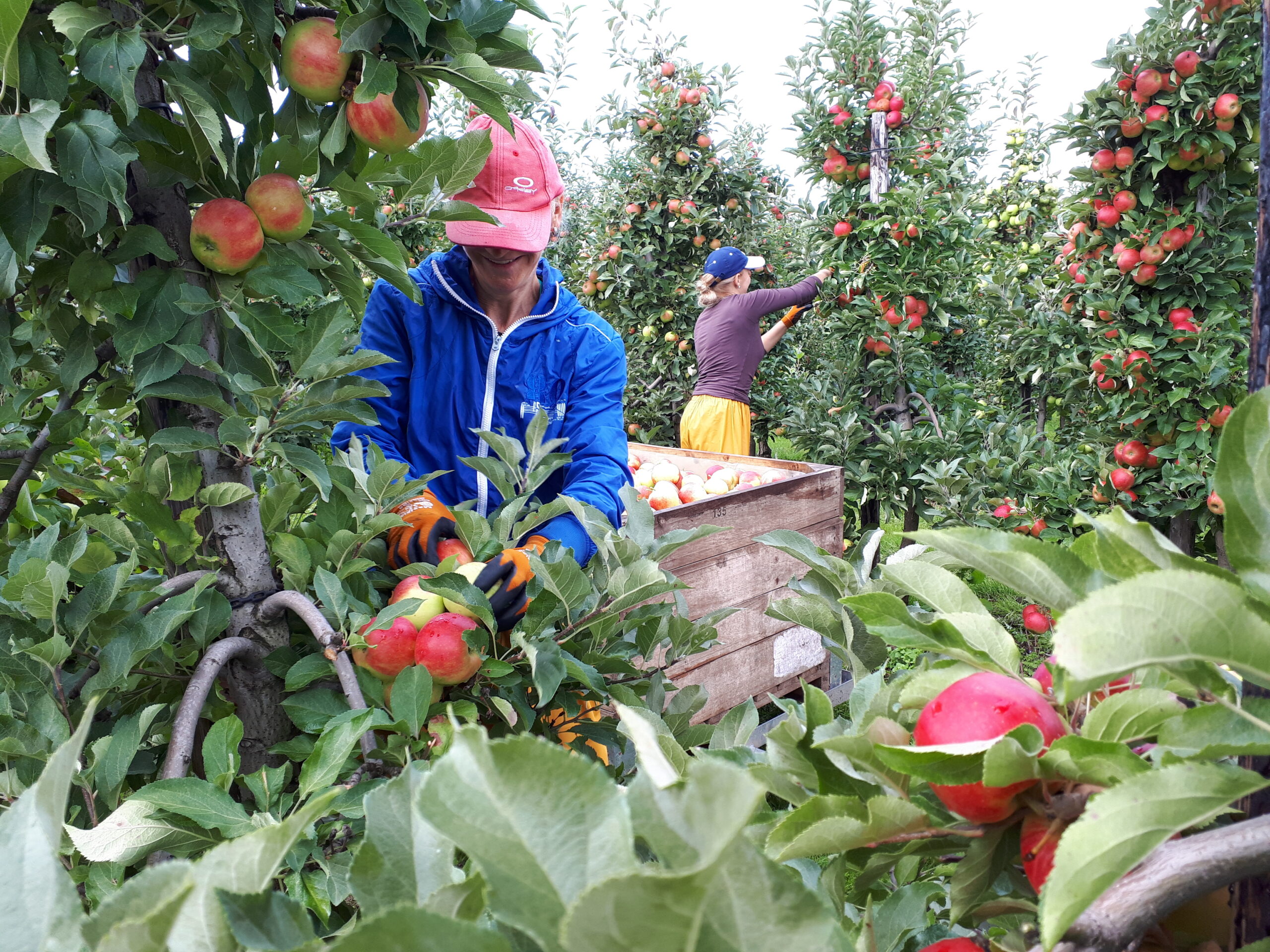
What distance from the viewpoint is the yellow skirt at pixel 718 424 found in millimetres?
5199

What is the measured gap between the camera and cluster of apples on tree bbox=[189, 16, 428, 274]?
2.80ft

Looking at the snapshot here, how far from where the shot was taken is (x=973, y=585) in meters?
5.41

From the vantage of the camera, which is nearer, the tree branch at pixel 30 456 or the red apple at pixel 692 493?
the tree branch at pixel 30 456

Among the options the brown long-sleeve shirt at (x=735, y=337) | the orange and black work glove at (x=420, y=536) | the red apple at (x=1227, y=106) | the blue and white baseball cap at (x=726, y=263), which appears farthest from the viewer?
the blue and white baseball cap at (x=726, y=263)

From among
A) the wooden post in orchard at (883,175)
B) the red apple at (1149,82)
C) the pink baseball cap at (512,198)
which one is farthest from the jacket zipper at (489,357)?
the wooden post in orchard at (883,175)

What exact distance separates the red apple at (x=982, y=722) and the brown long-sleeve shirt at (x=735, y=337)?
4.74 metres

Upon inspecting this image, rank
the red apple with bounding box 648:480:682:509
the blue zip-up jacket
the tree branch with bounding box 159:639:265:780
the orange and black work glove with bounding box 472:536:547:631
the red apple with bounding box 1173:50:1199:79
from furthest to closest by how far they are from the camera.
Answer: the red apple with bounding box 648:480:682:509 → the red apple with bounding box 1173:50:1199:79 → the blue zip-up jacket → the orange and black work glove with bounding box 472:536:547:631 → the tree branch with bounding box 159:639:265:780

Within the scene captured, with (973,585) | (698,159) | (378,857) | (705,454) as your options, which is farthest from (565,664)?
(698,159)

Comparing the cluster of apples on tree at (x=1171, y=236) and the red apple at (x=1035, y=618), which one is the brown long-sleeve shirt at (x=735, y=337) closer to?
the cluster of apples on tree at (x=1171, y=236)

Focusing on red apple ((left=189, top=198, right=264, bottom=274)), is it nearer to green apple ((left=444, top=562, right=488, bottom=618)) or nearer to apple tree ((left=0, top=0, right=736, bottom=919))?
apple tree ((left=0, top=0, right=736, bottom=919))

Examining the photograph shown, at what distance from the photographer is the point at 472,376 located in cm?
204

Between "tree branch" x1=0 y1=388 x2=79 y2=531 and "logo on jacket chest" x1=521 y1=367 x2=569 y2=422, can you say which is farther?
"logo on jacket chest" x1=521 y1=367 x2=569 y2=422

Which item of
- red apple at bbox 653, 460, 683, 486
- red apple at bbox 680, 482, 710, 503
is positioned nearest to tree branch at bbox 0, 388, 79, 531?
red apple at bbox 680, 482, 710, 503

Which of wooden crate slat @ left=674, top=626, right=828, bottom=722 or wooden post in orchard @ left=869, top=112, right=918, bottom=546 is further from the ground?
wooden post in orchard @ left=869, top=112, right=918, bottom=546
